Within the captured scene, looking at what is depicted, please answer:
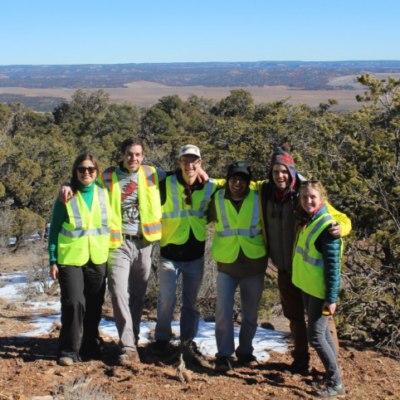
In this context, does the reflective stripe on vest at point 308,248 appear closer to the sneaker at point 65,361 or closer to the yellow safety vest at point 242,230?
the yellow safety vest at point 242,230

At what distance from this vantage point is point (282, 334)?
18.1 feet

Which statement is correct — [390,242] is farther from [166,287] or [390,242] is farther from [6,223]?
[6,223]

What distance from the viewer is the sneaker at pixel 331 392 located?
143 inches

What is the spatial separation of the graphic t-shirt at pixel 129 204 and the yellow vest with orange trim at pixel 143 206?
5cm

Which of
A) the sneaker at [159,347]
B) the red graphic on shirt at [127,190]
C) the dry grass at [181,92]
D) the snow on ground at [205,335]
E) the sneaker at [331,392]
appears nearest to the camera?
the sneaker at [331,392]

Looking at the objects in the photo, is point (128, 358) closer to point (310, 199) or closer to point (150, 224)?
point (150, 224)

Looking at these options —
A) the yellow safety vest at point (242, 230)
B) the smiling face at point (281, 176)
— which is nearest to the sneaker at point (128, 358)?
the yellow safety vest at point (242, 230)

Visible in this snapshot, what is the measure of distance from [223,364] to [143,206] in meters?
1.51

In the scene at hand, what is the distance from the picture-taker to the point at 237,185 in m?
3.93

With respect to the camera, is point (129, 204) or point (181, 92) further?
point (181, 92)

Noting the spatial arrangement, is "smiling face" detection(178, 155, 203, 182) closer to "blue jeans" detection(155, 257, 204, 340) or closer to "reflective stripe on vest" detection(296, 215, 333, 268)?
"blue jeans" detection(155, 257, 204, 340)

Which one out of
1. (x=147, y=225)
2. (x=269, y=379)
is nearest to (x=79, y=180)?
(x=147, y=225)

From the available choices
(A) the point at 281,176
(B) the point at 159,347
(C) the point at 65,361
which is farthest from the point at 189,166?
(C) the point at 65,361

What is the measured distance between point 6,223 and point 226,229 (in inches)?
599
